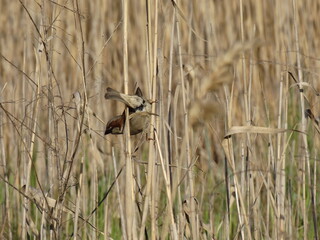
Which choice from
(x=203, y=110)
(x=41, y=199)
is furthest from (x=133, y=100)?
(x=41, y=199)

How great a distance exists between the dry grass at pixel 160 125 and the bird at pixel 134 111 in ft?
0.07

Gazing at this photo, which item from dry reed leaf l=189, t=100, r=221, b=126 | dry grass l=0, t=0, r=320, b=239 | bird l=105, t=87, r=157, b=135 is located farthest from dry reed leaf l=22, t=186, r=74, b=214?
dry reed leaf l=189, t=100, r=221, b=126

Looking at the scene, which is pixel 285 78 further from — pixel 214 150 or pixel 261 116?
pixel 214 150

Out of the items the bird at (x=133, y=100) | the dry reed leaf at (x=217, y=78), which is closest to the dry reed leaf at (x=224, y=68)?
the dry reed leaf at (x=217, y=78)

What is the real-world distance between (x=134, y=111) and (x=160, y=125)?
0.22m

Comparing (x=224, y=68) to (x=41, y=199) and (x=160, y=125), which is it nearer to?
(x=160, y=125)

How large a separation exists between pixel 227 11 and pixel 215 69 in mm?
2759

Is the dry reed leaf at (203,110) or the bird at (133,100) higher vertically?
the bird at (133,100)

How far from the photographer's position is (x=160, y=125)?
1591 millimetres

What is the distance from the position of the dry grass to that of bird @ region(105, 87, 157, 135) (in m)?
0.02

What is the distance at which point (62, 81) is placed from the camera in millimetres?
3158

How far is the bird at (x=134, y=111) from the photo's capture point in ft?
4.37

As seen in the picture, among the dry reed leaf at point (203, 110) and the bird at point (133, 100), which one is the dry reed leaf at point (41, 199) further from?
the dry reed leaf at point (203, 110)

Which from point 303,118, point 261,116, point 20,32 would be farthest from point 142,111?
point 20,32
